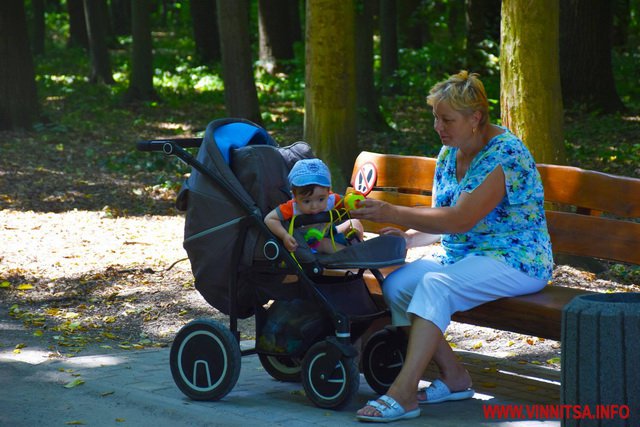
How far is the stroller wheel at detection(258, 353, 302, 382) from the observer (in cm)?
526

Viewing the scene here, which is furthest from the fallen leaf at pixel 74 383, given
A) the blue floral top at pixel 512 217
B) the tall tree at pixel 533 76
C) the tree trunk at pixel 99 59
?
the tree trunk at pixel 99 59

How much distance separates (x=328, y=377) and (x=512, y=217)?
1.15 m

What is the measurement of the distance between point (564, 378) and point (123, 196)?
28.2ft

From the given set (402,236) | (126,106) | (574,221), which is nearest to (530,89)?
(574,221)

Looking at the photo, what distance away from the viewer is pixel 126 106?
19266 millimetres

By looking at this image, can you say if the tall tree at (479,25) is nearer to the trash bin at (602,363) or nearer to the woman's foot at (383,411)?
the woman's foot at (383,411)

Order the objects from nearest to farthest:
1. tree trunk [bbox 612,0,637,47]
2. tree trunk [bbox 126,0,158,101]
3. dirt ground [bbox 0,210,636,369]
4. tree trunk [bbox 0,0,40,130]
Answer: dirt ground [bbox 0,210,636,369]
tree trunk [bbox 0,0,40,130]
tree trunk [bbox 126,0,158,101]
tree trunk [bbox 612,0,637,47]

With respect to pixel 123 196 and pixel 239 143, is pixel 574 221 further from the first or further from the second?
pixel 123 196

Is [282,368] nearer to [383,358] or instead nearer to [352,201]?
[383,358]

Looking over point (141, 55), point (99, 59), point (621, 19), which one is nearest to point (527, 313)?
point (141, 55)

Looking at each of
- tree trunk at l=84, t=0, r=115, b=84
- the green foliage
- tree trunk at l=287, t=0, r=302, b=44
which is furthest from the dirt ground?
tree trunk at l=287, t=0, r=302, b=44

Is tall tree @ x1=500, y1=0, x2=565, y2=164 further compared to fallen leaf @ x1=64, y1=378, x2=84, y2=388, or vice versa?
tall tree @ x1=500, y1=0, x2=565, y2=164

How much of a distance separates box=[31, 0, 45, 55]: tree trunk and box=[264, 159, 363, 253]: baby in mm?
28807

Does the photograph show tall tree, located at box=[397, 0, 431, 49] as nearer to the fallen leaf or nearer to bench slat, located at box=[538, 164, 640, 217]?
bench slat, located at box=[538, 164, 640, 217]
